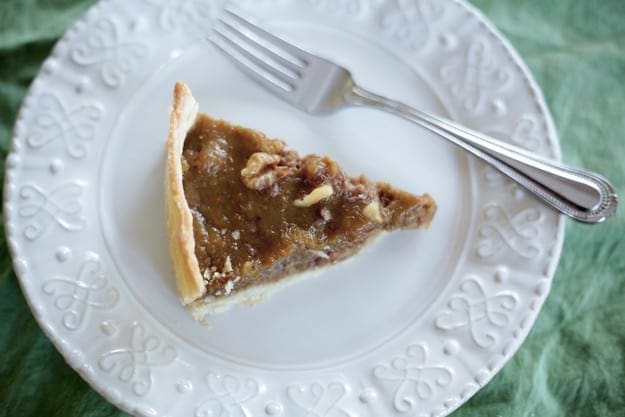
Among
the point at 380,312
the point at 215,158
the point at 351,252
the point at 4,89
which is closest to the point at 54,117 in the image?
the point at 4,89

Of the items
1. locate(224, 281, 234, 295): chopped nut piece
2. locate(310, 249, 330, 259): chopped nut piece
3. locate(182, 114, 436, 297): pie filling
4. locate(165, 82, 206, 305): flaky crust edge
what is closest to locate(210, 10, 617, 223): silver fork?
locate(182, 114, 436, 297): pie filling

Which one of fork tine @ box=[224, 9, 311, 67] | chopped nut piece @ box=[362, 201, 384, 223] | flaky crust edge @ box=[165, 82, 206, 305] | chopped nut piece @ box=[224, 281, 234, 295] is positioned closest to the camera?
flaky crust edge @ box=[165, 82, 206, 305]

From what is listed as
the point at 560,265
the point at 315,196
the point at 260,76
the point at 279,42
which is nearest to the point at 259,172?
the point at 315,196

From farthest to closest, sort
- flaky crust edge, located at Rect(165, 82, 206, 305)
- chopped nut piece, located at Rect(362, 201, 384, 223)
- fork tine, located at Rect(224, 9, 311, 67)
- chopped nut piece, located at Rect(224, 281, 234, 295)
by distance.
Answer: fork tine, located at Rect(224, 9, 311, 67), chopped nut piece, located at Rect(362, 201, 384, 223), chopped nut piece, located at Rect(224, 281, 234, 295), flaky crust edge, located at Rect(165, 82, 206, 305)

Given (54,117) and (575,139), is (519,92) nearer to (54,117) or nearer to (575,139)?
(575,139)

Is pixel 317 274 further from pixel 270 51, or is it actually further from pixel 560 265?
pixel 560 265

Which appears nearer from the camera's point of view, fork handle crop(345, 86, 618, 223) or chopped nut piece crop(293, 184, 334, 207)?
chopped nut piece crop(293, 184, 334, 207)

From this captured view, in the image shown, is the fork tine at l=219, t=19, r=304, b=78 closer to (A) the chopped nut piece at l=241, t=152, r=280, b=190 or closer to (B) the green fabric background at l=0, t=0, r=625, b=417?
(A) the chopped nut piece at l=241, t=152, r=280, b=190
